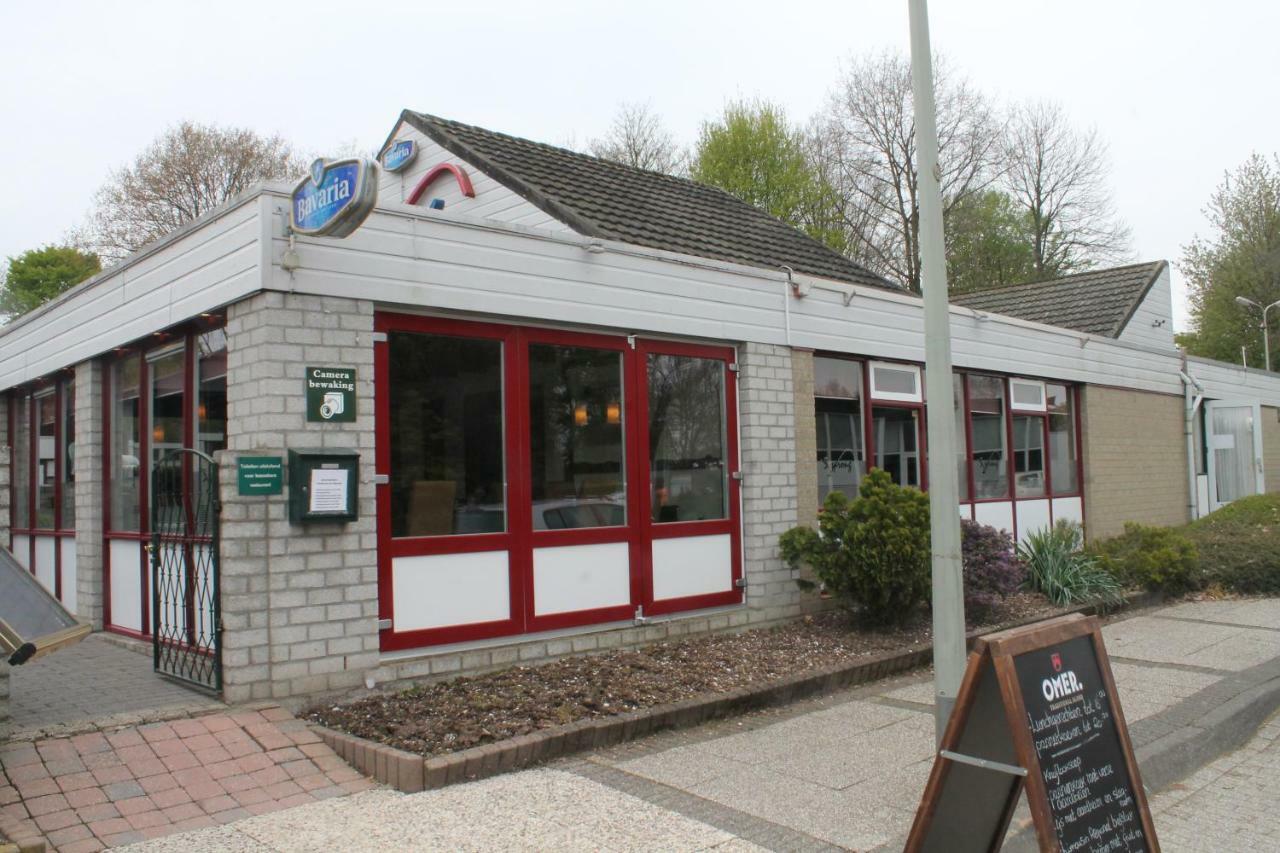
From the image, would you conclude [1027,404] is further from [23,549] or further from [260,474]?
[23,549]

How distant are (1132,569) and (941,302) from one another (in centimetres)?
826

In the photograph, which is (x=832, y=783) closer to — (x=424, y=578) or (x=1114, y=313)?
(x=424, y=578)

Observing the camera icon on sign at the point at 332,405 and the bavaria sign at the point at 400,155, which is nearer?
the camera icon on sign at the point at 332,405

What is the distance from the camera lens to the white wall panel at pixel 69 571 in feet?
32.8

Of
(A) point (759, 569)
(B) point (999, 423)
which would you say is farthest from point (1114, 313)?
(A) point (759, 569)

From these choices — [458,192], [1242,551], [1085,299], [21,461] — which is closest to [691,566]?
[458,192]

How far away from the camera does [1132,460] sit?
16.5 m

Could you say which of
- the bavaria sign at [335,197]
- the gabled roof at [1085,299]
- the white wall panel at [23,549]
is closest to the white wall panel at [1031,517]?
the gabled roof at [1085,299]

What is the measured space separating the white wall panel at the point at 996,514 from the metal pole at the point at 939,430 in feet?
25.4

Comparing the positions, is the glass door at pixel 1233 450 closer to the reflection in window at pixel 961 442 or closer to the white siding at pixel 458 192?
the reflection in window at pixel 961 442

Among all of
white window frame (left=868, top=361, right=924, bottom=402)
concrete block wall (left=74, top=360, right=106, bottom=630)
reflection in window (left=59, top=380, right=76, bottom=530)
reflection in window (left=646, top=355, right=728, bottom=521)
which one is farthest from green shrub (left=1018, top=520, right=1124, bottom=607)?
reflection in window (left=59, top=380, right=76, bottom=530)

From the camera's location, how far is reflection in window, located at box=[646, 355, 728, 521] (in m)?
9.15

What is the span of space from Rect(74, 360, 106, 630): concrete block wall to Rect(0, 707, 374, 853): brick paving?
3631 mm

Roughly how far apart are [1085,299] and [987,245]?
16084 millimetres
